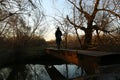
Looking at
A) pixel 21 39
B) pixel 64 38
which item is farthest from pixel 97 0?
pixel 21 39

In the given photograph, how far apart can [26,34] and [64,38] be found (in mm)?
8338

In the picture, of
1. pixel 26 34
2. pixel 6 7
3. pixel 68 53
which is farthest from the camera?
pixel 26 34

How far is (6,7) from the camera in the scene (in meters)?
14.5

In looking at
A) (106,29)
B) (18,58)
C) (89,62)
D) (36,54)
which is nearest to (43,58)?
(36,54)

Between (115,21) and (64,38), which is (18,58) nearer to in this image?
(115,21)

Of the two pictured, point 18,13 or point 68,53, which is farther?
point 18,13

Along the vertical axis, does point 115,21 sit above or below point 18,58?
above

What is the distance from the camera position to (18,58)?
21484 mm

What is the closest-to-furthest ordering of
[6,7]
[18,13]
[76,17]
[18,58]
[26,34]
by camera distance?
[6,7] → [18,13] → [18,58] → [76,17] → [26,34]

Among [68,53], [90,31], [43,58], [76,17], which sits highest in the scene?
[76,17]

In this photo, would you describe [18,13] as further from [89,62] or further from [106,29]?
[89,62]

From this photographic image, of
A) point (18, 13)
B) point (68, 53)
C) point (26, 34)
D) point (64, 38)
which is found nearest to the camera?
point (68, 53)

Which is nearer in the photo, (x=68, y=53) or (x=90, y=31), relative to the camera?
(x=68, y=53)

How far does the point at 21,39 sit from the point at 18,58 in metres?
17.9
